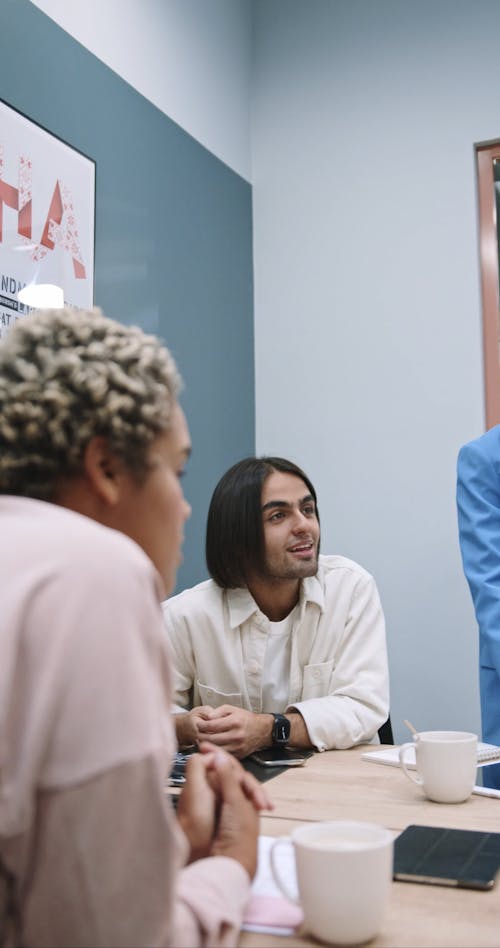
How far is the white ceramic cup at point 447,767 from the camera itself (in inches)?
50.1

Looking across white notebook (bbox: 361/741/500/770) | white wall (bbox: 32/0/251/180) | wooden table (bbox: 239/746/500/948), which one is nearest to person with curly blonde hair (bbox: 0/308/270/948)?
wooden table (bbox: 239/746/500/948)

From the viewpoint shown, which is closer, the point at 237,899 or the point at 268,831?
the point at 237,899

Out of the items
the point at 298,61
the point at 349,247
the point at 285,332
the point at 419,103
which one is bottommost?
the point at 285,332

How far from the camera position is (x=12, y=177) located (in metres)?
2.09

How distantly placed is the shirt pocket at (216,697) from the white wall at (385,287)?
3.84ft

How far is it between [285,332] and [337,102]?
848 mm

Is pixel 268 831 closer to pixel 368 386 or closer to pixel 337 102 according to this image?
pixel 368 386

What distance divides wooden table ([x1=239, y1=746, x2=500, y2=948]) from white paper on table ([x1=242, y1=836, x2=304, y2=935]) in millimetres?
14

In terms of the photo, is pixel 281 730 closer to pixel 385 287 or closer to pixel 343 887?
pixel 343 887

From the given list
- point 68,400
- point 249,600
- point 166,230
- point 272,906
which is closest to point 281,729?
point 249,600

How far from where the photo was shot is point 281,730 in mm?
1707

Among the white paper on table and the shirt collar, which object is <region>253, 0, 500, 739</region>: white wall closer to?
the shirt collar

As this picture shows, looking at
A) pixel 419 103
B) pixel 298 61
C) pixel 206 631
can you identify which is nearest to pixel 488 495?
pixel 206 631

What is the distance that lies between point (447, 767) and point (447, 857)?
265 millimetres
